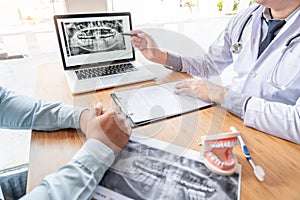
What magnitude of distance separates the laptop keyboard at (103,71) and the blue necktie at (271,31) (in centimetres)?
54

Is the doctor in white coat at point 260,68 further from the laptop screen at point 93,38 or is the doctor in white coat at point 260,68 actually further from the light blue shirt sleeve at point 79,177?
the light blue shirt sleeve at point 79,177

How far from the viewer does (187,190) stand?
0.45 metres

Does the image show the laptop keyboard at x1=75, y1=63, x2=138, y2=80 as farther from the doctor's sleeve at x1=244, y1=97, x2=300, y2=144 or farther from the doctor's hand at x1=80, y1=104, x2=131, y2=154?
the doctor's sleeve at x1=244, y1=97, x2=300, y2=144

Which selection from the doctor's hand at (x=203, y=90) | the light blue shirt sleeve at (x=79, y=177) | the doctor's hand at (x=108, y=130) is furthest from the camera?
the doctor's hand at (x=203, y=90)

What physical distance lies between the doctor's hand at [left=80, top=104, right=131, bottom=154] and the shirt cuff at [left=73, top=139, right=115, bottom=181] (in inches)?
0.7

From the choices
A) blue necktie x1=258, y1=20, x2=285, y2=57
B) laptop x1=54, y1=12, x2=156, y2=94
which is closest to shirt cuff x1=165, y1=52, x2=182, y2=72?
laptop x1=54, y1=12, x2=156, y2=94

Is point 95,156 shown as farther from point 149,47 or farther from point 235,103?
point 149,47

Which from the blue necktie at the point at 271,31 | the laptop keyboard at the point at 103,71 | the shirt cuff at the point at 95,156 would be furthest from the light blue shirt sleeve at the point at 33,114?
the blue necktie at the point at 271,31

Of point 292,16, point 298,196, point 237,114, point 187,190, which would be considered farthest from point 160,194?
point 292,16

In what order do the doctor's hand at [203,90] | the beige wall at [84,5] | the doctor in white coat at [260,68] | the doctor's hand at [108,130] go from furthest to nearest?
the beige wall at [84,5] < the doctor's hand at [203,90] < the doctor in white coat at [260,68] < the doctor's hand at [108,130]

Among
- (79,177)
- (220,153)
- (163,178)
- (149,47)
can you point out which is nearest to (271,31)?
(149,47)

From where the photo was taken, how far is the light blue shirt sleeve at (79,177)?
426mm

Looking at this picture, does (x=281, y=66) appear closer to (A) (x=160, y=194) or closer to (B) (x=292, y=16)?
(B) (x=292, y=16)

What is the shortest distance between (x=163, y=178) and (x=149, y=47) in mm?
725
